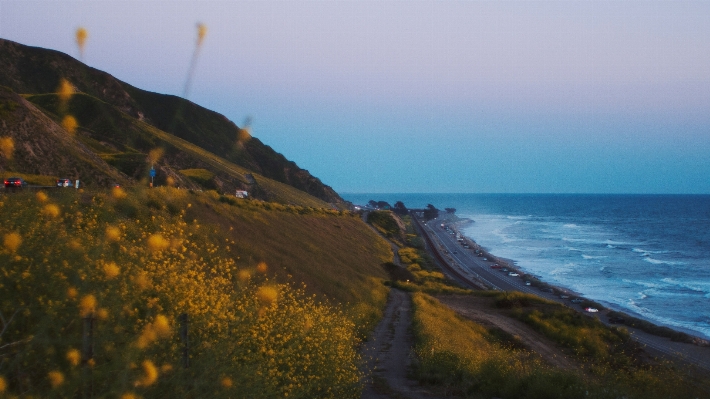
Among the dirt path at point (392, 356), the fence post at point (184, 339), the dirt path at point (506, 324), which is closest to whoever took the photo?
the fence post at point (184, 339)

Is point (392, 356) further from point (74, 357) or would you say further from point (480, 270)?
point (480, 270)

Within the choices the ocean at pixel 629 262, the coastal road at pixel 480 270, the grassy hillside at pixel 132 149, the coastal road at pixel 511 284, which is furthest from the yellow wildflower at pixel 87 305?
the coastal road at pixel 480 270

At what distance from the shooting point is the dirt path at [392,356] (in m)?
11.5

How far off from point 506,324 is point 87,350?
24.2 meters

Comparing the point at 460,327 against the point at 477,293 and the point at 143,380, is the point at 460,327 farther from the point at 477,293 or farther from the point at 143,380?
the point at 143,380

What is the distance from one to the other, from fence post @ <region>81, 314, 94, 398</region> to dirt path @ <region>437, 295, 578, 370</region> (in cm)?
1627

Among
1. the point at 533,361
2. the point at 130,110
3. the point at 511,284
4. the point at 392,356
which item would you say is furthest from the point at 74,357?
the point at 130,110

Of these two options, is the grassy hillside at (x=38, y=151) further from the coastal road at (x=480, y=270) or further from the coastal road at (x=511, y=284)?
the coastal road at (x=480, y=270)

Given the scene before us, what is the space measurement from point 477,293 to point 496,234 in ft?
281

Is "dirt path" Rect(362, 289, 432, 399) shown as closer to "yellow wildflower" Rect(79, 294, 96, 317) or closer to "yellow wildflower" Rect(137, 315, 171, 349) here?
"yellow wildflower" Rect(137, 315, 171, 349)

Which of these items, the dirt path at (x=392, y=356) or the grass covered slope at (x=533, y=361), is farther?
the dirt path at (x=392, y=356)

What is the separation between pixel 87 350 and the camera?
12.9ft

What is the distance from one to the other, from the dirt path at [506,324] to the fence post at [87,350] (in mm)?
16267

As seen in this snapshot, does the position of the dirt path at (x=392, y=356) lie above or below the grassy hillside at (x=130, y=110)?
below
